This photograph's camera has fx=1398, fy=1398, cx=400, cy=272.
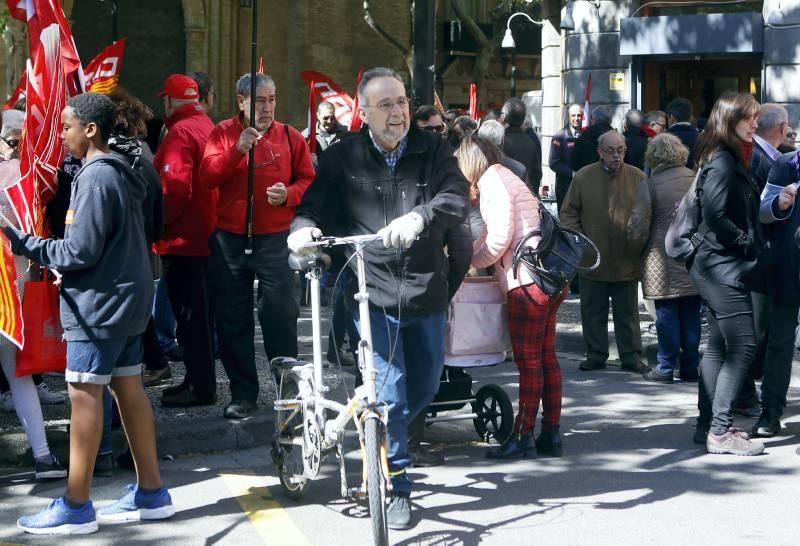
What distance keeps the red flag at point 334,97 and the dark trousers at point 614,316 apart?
498 cm

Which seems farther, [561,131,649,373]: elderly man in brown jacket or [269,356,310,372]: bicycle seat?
[561,131,649,373]: elderly man in brown jacket

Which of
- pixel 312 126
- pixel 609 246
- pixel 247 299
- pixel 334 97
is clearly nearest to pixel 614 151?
pixel 609 246

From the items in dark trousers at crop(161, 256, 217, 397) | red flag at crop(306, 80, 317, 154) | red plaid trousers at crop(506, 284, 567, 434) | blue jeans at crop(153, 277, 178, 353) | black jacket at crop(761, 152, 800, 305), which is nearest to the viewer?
red plaid trousers at crop(506, 284, 567, 434)

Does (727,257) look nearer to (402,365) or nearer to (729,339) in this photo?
(729,339)

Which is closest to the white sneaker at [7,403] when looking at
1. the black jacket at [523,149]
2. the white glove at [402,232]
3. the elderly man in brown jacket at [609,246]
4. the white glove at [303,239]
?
the white glove at [303,239]

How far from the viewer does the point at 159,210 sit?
767cm

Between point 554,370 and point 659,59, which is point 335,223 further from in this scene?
point 659,59

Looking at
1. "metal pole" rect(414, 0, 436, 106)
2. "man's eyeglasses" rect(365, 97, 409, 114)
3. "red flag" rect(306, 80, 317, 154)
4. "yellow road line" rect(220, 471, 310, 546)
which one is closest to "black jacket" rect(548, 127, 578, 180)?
"red flag" rect(306, 80, 317, 154)

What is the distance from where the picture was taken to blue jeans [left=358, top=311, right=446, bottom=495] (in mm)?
6176

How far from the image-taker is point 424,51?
1033 centimetres

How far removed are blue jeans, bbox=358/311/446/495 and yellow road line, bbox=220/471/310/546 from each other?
1.68 ft

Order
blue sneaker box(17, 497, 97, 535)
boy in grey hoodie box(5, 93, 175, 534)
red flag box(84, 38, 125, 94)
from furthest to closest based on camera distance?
red flag box(84, 38, 125, 94), blue sneaker box(17, 497, 97, 535), boy in grey hoodie box(5, 93, 175, 534)

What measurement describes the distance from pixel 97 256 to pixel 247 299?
7.21 feet

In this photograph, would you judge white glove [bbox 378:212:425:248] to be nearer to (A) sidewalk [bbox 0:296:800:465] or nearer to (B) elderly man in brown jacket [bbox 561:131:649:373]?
(A) sidewalk [bbox 0:296:800:465]
